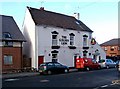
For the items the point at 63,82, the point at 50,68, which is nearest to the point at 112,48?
the point at 50,68

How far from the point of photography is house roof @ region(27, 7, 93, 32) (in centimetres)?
3875

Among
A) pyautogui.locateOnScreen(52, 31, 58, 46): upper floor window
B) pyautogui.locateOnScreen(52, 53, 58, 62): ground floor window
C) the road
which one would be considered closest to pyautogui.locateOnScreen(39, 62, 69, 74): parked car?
the road

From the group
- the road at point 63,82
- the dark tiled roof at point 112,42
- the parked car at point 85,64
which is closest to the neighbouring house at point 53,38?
the parked car at point 85,64

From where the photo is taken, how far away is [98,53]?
49312 millimetres

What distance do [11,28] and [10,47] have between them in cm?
379

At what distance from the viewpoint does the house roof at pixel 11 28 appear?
34.9 metres

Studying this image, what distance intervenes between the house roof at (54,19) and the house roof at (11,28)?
111 inches

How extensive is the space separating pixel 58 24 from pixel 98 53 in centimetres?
1224

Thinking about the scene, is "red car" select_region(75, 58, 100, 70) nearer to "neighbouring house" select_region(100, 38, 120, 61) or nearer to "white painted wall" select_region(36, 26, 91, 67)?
"white painted wall" select_region(36, 26, 91, 67)

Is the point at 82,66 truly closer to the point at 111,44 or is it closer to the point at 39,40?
the point at 39,40

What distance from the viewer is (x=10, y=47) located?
33.8 m

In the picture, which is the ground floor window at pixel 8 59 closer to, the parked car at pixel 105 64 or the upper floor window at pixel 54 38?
the upper floor window at pixel 54 38

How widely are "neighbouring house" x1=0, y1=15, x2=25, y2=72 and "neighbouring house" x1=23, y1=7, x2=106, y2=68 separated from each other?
252 cm

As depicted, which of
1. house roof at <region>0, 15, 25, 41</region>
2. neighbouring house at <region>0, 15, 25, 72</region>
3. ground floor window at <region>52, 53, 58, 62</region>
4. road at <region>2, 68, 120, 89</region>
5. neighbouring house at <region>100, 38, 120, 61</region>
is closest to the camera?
road at <region>2, 68, 120, 89</region>
